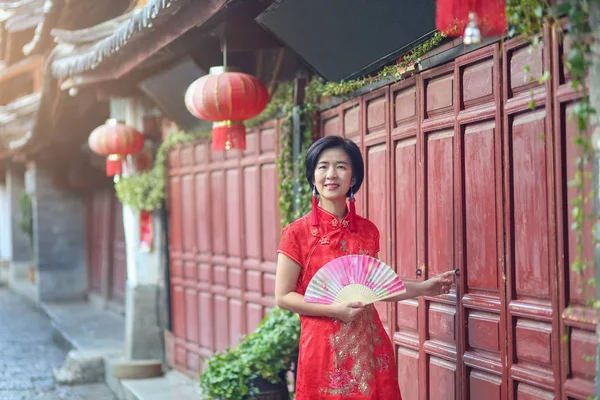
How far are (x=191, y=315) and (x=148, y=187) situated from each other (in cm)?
162

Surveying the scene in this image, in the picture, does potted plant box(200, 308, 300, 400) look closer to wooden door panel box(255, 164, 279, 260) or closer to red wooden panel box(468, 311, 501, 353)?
wooden door panel box(255, 164, 279, 260)

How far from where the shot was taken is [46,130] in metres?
13.8

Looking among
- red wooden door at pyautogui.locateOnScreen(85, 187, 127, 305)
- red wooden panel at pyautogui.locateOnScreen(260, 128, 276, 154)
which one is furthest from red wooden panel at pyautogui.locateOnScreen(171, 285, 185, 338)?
red wooden door at pyautogui.locateOnScreen(85, 187, 127, 305)

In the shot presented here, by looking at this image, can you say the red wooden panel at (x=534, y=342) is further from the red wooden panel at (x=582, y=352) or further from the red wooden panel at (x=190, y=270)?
the red wooden panel at (x=190, y=270)

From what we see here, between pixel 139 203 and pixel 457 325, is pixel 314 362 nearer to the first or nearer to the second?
pixel 457 325

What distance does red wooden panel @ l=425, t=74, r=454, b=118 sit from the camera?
486 cm

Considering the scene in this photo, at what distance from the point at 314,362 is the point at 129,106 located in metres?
6.80

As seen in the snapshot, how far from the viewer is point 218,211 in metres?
8.88

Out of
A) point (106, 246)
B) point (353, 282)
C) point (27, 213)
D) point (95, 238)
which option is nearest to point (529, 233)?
point (353, 282)

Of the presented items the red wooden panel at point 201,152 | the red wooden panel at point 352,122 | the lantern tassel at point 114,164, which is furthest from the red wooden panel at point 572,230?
the lantern tassel at point 114,164

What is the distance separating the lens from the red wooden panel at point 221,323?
28.7 feet

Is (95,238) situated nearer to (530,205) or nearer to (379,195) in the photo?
(379,195)

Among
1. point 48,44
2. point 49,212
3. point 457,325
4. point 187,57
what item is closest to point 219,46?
point 187,57

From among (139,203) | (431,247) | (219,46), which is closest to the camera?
(431,247)
